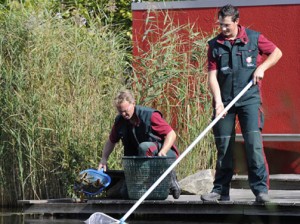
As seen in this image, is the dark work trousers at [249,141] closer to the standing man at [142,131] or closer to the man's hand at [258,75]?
the man's hand at [258,75]

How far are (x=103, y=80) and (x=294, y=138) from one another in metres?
2.16

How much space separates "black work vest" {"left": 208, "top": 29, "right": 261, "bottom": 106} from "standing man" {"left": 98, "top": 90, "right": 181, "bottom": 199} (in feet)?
2.72

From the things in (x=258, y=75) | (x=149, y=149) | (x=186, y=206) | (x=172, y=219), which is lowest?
(x=172, y=219)

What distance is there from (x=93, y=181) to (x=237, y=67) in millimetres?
1856

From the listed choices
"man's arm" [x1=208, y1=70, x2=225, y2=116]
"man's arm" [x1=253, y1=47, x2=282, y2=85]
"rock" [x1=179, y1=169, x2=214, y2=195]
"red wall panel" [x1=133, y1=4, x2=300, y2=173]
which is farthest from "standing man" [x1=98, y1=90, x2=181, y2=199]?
"red wall panel" [x1=133, y1=4, x2=300, y2=173]

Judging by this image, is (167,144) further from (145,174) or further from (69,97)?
(69,97)

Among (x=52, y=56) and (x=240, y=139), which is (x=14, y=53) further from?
(x=240, y=139)

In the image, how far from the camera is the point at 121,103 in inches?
344

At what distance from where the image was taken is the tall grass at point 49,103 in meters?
10.5

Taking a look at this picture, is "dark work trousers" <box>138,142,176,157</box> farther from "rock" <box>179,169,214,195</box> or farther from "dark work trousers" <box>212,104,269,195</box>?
"rock" <box>179,169,214,195</box>

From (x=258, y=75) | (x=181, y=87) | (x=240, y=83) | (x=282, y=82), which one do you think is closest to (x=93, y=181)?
(x=240, y=83)

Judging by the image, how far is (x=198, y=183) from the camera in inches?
383

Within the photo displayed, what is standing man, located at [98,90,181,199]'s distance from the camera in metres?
8.80

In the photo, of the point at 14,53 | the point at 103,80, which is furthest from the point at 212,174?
the point at 14,53
